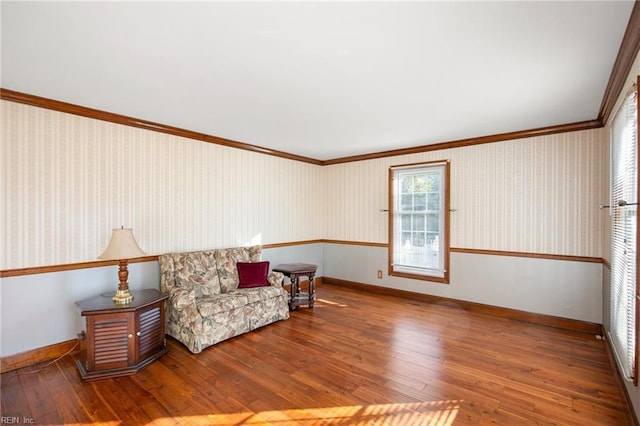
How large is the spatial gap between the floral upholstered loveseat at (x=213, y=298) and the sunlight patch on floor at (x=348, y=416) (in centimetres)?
109

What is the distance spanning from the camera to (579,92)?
2.74 metres

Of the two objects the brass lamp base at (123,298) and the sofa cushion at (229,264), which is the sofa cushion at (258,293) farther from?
the brass lamp base at (123,298)

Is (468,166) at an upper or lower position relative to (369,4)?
lower

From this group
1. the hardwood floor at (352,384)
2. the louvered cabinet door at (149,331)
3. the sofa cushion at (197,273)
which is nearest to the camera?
the hardwood floor at (352,384)

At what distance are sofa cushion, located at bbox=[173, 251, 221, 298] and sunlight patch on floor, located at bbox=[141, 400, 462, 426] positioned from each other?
162 cm

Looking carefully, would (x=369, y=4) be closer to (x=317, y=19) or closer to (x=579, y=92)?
(x=317, y=19)

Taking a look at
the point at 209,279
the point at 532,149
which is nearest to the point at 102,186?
the point at 209,279

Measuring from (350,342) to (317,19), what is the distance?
295cm

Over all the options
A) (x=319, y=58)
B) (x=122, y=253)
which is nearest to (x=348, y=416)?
(x=122, y=253)

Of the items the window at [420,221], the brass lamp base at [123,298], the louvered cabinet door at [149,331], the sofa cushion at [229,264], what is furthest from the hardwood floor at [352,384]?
the window at [420,221]

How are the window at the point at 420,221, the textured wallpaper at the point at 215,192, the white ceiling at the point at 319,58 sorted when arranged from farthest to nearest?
the window at the point at 420,221 → the textured wallpaper at the point at 215,192 → the white ceiling at the point at 319,58

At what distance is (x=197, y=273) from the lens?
12.1 feet

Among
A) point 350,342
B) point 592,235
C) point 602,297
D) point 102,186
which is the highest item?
point 102,186

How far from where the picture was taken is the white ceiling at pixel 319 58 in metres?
1.67
